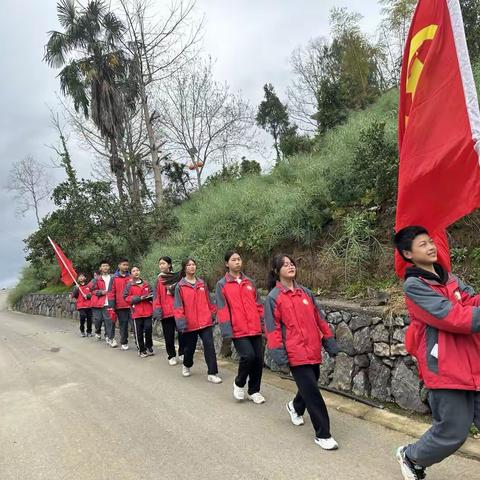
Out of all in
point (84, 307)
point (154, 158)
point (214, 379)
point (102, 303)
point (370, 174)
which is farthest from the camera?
point (154, 158)

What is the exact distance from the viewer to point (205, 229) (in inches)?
458

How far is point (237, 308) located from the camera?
591 centimetres

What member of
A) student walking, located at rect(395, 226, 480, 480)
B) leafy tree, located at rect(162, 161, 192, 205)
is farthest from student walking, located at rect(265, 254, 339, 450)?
leafy tree, located at rect(162, 161, 192, 205)

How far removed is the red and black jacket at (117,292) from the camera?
1049 cm

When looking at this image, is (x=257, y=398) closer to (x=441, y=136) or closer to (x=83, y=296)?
(x=441, y=136)

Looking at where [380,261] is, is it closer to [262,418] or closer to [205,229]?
[262,418]

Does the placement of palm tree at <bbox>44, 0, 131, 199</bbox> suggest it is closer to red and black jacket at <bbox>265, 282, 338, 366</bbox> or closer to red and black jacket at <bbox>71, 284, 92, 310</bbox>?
red and black jacket at <bbox>71, 284, 92, 310</bbox>

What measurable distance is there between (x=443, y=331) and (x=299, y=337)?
167 centimetres

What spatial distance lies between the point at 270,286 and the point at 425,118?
217 cm

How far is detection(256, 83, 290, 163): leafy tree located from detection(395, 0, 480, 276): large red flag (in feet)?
111

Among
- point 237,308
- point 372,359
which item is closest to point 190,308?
point 237,308

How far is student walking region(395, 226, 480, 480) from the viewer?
9.41 feet

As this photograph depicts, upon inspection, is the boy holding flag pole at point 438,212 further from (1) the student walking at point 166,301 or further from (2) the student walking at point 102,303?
(2) the student walking at point 102,303

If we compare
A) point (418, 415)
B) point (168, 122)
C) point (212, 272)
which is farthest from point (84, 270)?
point (418, 415)
